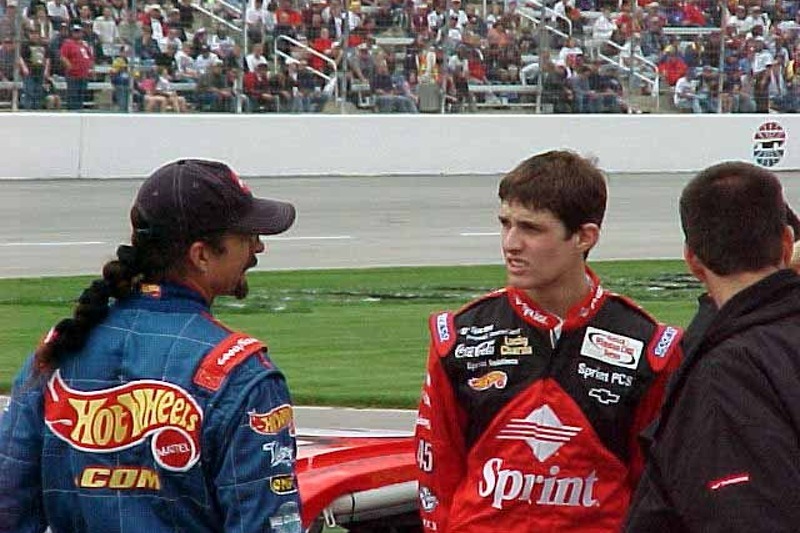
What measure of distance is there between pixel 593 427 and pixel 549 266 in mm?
366

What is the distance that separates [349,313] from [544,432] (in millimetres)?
9829

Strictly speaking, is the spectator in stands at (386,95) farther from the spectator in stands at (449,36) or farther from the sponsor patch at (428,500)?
the sponsor patch at (428,500)

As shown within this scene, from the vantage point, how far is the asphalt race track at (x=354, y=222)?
1748 cm

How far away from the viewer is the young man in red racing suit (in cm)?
360

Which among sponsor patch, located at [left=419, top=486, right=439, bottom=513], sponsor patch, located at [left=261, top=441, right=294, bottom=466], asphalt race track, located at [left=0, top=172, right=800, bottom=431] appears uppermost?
sponsor patch, located at [left=261, top=441, right=294, bottom=466]

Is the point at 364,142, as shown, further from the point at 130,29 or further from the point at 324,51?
the point at 130,29

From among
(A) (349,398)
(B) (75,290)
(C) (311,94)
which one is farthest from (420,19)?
(A) (349,398)

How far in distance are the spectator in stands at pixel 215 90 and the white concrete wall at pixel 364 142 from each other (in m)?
0.45

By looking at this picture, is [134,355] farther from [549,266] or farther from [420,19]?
[420,19]

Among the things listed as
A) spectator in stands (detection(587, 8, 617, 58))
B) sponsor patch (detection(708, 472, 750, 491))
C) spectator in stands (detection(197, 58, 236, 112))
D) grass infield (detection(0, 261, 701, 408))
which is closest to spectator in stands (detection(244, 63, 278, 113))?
spectator in stands (detection(197, 58, 236, 112))

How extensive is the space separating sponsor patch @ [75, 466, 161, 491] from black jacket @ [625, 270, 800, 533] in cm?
84

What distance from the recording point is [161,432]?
2957mm

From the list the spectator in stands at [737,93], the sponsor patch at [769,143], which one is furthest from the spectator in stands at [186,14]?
the sponsor patch at [769,143]

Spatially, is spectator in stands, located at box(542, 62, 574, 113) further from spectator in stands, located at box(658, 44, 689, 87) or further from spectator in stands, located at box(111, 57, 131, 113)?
spectator in stands, located at box(111, 57, 131, 113)
